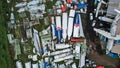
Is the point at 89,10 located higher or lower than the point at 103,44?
higher

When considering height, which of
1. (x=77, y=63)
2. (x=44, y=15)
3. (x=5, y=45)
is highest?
(x=44, y=15)

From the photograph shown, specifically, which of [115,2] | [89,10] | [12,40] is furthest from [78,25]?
[12,40]

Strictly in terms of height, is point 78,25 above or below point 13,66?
above

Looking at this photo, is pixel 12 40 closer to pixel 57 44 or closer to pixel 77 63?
pixel 57 44

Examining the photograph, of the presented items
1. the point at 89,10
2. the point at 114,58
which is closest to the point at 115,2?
the point at 89,10

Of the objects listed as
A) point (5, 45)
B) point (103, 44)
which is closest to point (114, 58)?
point (103, 44)

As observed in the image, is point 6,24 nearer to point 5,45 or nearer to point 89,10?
point 5,45
